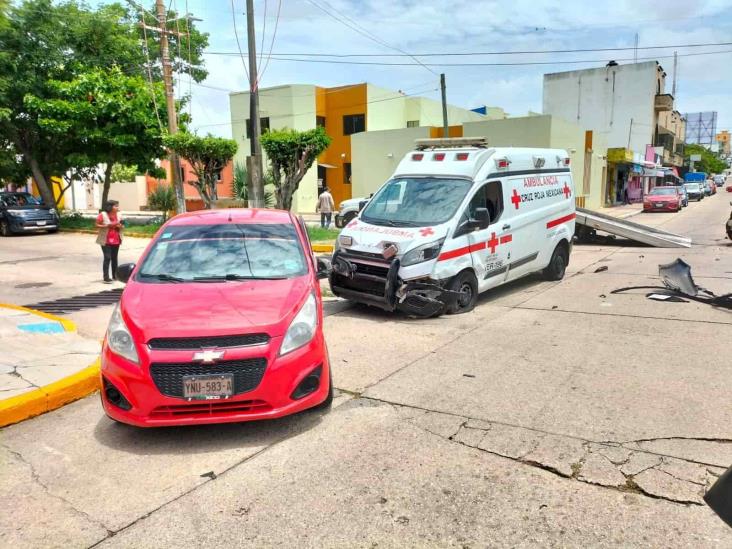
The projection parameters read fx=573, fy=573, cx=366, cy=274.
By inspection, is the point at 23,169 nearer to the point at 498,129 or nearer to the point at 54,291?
the point at 54,291

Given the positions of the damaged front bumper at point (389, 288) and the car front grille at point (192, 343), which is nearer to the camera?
the car front grille at point (192, 343)

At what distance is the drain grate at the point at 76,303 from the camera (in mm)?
9383

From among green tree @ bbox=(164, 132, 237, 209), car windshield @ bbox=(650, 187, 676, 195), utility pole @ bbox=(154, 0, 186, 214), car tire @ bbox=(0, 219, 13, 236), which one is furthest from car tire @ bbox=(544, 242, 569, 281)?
car windshield @ bbox=(650, 187, 676, 195)

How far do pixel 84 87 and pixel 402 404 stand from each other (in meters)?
21.5

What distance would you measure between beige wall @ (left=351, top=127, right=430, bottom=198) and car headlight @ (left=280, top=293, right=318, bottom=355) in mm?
28290

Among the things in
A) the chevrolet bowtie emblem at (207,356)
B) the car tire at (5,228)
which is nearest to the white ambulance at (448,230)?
the chevrolet bowtie emblem at (207,356)

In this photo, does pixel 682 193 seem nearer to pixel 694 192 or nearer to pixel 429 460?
pixel 694 192

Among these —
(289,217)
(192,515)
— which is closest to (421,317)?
(289,217)

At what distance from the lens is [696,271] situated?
39.9 ft

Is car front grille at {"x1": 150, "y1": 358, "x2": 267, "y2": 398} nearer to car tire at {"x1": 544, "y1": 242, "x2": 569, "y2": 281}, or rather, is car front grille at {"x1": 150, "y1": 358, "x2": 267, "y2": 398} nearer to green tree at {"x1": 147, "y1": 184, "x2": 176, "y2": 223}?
car tire at {"x1": 544, "y1": 242, "x2": 569, "y2": 281}

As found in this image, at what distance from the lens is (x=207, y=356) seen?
4023 mm

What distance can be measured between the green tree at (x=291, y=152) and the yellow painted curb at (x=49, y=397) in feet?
39.3

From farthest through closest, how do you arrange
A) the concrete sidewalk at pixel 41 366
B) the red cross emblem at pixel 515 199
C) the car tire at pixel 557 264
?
the car tire at pixel 557 264 → the red cross emblem at pixel 515 199 → the concrete sidewalk at pixel 41 366

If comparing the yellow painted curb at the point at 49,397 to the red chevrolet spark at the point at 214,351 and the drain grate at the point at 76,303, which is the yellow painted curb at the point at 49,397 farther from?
the drain grate at the point at 76,303
